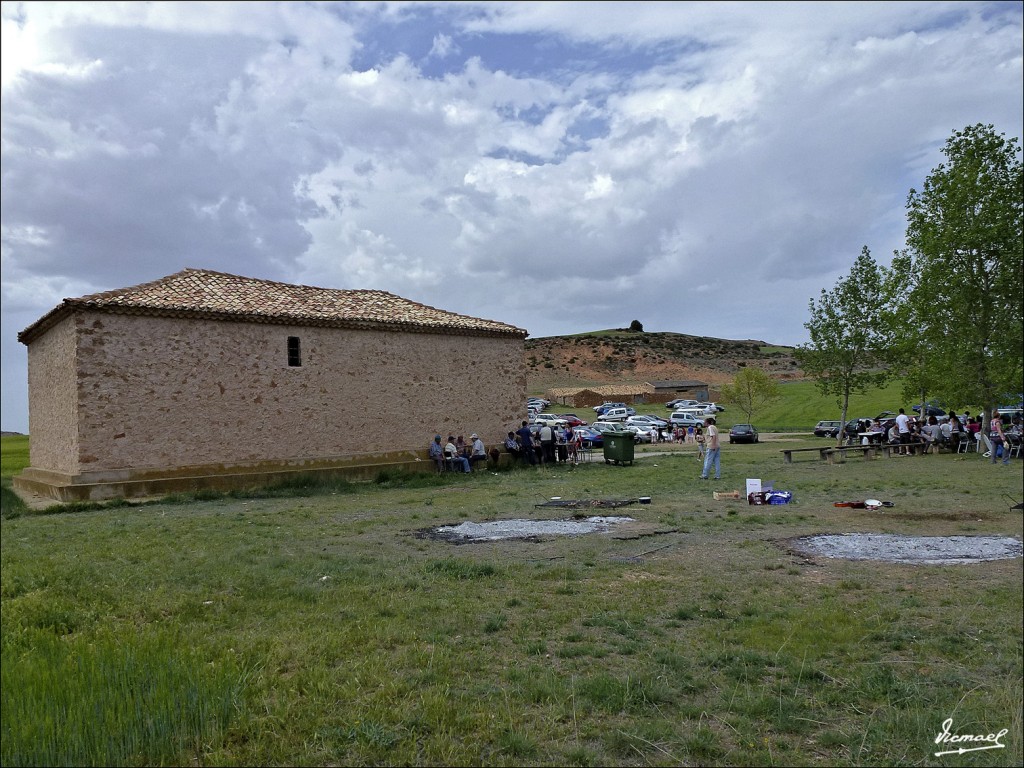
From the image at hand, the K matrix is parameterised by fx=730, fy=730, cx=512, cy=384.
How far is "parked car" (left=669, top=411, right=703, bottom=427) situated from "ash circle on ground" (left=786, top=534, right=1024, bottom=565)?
122ft

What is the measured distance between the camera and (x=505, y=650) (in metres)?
5.05

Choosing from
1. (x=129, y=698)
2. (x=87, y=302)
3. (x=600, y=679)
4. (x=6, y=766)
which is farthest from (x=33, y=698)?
(x=87, y=302)

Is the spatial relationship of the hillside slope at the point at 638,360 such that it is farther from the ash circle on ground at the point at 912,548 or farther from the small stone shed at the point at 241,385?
the ash circle on ground at the point at 912,548

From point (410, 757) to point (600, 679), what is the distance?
4.32 feet

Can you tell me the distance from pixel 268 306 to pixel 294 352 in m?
1.44

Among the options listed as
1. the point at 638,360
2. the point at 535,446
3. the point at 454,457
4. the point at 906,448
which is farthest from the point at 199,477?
the point at 638,360

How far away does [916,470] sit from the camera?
1755 centimetres

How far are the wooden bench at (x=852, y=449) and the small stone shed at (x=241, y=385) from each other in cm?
999

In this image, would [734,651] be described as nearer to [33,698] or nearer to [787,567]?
Answer: [787,567]

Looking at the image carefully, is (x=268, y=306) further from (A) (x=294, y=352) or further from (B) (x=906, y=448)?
(B) (x=906, y=448)

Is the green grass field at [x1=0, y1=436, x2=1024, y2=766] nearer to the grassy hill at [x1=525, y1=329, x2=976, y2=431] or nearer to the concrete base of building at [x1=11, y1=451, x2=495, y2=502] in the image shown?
the concrete base of building at [x1=11, y1=451, x2=495, y2=502]

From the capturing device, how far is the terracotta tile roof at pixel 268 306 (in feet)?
57.1

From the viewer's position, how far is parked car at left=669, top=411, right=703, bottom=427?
46.7m

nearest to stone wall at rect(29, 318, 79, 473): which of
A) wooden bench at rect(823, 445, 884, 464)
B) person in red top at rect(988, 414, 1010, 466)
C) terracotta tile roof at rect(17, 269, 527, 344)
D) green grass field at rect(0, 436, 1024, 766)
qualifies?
terracotta tile roof at rect(17, 269, 527, 344)
